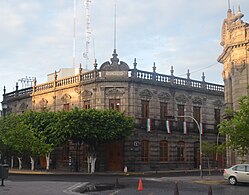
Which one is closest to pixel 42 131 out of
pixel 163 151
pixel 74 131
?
pixel 74 131

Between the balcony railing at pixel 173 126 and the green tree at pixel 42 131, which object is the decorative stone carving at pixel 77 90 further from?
the balcony railing at pixel 173 126

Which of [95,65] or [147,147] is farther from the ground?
[95,65]

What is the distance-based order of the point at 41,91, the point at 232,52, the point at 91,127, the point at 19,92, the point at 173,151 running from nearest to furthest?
the point at 232,52 < the point at 91,127 < the point at 173,151 < the point at 41,91 < the point at 19,92

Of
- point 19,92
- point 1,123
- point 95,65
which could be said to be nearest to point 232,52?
point 95,65

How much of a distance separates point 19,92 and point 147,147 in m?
21.2

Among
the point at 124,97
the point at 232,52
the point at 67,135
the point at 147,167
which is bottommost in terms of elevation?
the point at 147,167

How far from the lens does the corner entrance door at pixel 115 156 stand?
40.4 m

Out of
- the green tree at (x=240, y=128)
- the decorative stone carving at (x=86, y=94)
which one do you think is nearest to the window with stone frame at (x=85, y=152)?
the decorative stone carving at (x=86, y=94)

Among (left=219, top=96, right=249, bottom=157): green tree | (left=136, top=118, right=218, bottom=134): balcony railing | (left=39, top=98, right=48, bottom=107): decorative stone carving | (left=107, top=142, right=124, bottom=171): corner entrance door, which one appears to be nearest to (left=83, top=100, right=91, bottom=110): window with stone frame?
(left=107, top=142, right=124, bottom=171): corner entrance door

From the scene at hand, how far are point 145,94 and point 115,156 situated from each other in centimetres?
710

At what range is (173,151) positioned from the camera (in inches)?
1740

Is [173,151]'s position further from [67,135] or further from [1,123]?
[1,123]

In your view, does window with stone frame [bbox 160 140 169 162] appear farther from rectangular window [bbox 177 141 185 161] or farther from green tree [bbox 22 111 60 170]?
green tree [bbox 22 111 60 170]

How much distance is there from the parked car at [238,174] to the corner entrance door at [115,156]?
15.7 metres
